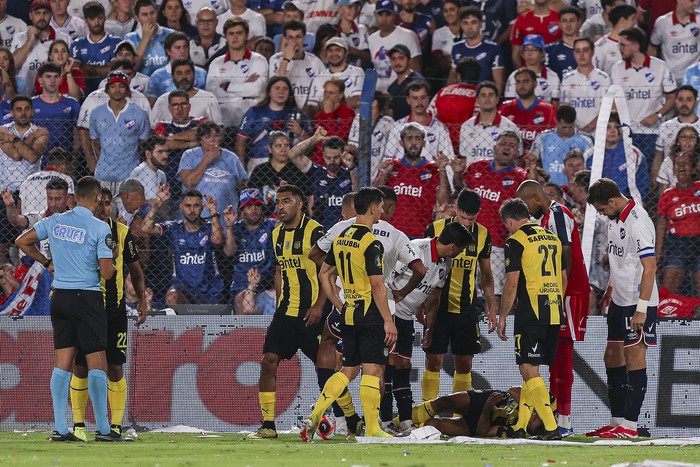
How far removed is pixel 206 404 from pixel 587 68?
674cm

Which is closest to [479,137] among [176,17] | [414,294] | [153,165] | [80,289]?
[414,294]

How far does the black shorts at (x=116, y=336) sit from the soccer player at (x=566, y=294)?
382 centimetres

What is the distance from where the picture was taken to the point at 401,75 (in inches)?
601

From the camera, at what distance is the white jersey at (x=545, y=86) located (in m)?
14.7

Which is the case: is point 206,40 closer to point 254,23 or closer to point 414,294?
point 254,23

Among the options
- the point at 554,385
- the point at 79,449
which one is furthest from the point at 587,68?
the point at 79,449

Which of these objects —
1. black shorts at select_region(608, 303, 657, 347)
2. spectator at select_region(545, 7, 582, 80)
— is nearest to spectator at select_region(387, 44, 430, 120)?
spectator at select_region(545, 7, 582, 80)

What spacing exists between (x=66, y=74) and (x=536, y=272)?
8084mm

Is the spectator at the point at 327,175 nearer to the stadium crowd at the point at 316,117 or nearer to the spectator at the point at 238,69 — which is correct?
the stadium crowd at the point at 316,117

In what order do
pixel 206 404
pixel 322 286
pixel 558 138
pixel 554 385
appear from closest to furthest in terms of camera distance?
pixel 322 286 → pixel 554 385 → pixel 206 404 → pixel 558 138

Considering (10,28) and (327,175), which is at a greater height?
(10,28)

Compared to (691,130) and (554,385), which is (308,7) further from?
(554,385)

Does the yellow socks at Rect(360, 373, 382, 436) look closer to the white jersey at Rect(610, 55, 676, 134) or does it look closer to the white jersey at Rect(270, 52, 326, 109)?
the white jersey at Rect(610, 55, 676, 134)

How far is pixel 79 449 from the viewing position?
29.1 ft
